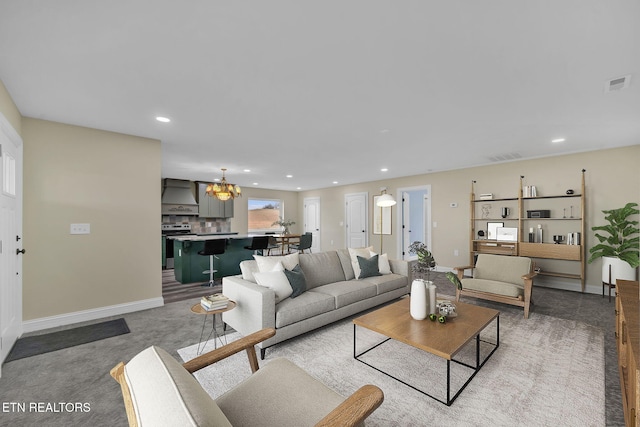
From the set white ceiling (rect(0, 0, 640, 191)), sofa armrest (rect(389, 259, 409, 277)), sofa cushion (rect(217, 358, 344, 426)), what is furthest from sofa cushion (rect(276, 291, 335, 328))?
white ceiling (rect(0, 0, 640, 191))

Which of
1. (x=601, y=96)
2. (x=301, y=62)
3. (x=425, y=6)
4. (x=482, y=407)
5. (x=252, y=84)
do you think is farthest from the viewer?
(x=601, y=96)

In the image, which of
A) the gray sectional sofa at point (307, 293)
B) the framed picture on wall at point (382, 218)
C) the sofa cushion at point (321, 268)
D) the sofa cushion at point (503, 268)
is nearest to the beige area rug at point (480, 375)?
the gray sectional sofa at point (307, 293)

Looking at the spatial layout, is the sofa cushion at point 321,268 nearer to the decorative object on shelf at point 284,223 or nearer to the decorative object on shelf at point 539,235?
the decorative object on shelf at point 539,235

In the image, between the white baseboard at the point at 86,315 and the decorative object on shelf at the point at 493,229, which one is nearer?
the white baseboard at the point at 86,315

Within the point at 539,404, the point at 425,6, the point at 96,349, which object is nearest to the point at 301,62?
the point at 425,6

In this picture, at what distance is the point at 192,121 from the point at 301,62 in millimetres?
1865

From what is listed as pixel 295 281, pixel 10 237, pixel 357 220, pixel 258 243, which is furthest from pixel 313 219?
pixel 10 237

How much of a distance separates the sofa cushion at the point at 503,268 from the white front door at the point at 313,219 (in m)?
6.23

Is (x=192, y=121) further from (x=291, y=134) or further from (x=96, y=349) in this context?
(x=96, y=349)

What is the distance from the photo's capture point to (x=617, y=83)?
2389mm

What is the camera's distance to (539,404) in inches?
74.6

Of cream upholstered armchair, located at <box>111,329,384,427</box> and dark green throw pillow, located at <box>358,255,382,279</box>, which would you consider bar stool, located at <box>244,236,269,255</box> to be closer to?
dark green throw pillow, located at <box>358,255,382,279</box>

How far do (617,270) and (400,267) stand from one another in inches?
125

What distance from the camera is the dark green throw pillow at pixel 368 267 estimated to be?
3.87 metres
